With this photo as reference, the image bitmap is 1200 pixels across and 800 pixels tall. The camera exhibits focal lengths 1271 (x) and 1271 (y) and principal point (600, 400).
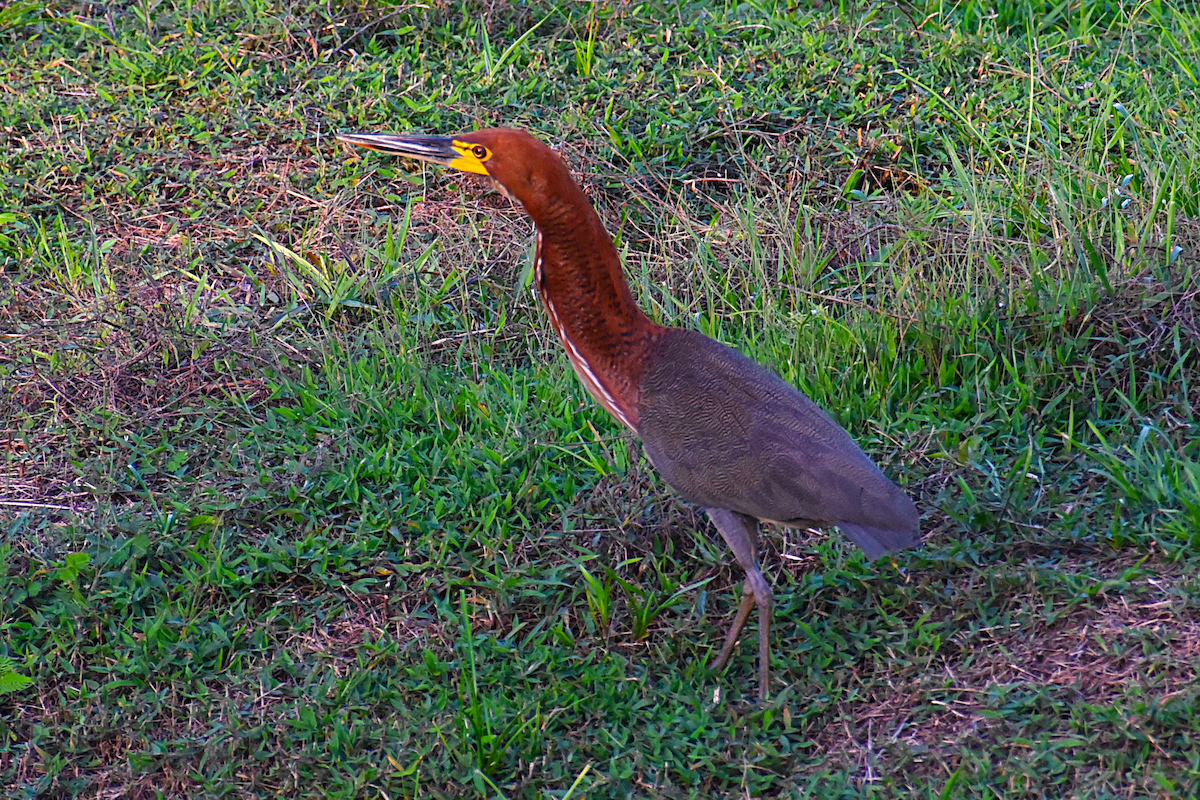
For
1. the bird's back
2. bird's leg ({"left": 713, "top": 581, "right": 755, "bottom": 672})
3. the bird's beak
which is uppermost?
the bird's beak

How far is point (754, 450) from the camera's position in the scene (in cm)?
354

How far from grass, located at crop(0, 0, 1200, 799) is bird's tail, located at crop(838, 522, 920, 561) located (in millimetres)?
346

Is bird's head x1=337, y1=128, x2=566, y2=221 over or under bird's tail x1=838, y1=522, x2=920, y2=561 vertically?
over

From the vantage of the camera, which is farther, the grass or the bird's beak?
the bird's beak

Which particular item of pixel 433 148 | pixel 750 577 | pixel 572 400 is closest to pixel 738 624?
pixel 750 577

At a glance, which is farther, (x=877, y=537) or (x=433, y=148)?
(x=433, y=148)

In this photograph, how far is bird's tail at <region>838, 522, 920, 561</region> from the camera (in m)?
3.38

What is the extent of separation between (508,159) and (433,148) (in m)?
0.26

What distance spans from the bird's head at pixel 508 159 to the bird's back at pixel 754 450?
567 mm

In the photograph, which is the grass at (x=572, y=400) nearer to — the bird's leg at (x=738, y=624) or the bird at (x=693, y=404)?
the bird's leg at (x=738, y=624)

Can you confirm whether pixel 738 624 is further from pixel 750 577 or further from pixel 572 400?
pixel 572 400

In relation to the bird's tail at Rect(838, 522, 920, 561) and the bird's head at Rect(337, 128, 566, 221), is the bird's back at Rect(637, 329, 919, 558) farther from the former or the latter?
the bird's head at Rect(337, 128, 566, 221)

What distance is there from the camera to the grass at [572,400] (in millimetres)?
3418

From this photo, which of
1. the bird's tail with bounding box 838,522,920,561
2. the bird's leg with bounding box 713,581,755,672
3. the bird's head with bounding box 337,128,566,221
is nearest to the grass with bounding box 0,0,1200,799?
the bird's leg with bounding box 713,581,755,672
